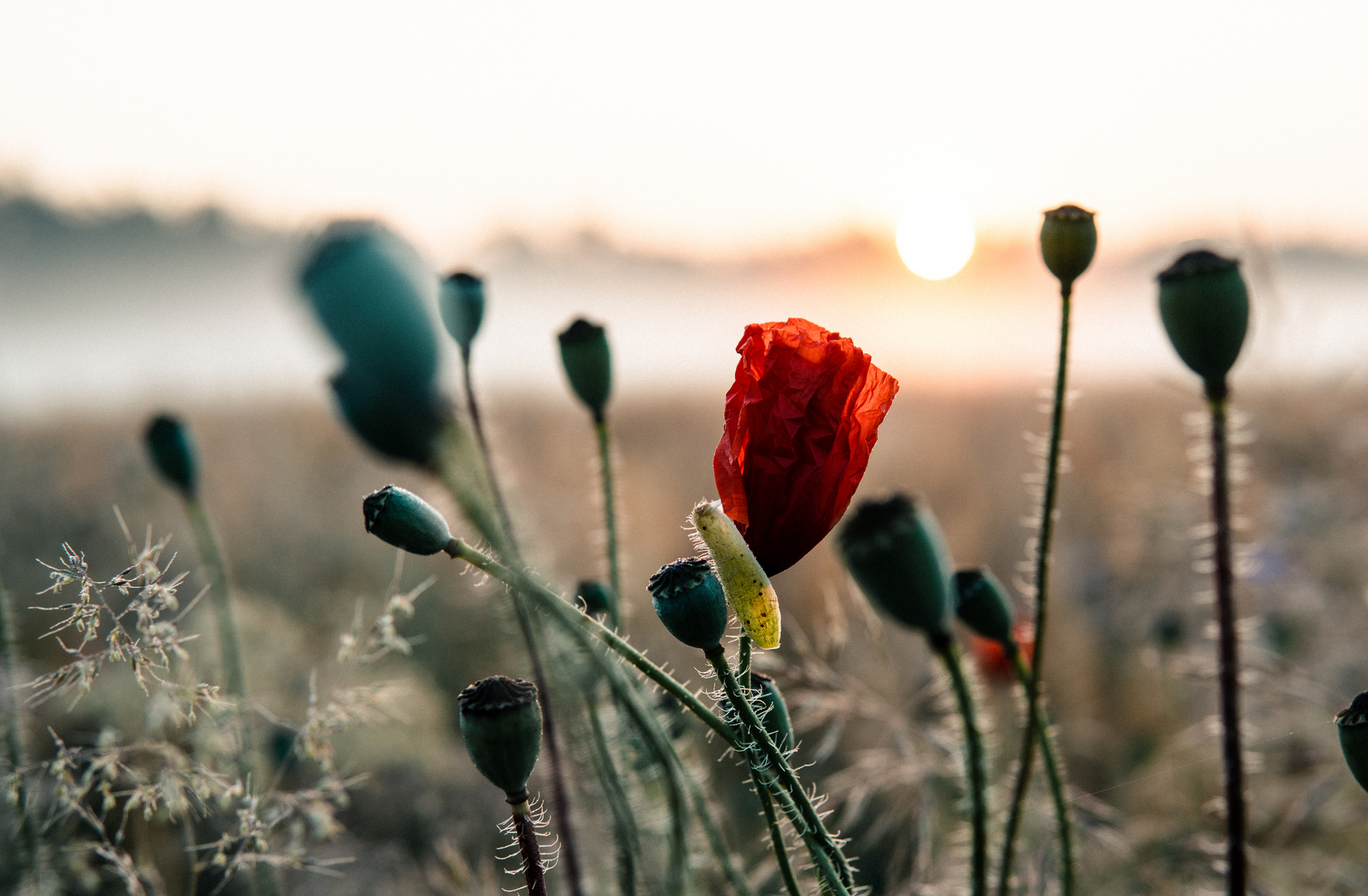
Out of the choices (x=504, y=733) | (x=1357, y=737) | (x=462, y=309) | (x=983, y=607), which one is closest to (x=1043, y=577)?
(x=983, y=607)

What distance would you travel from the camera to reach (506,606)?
3.35ft

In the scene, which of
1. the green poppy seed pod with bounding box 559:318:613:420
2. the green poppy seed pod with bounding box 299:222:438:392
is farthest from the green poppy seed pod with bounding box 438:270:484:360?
the green poppy seed pod with bounding box 299:222:438:392

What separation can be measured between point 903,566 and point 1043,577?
15cm

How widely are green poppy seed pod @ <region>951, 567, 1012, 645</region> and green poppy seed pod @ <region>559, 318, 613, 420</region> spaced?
44cm

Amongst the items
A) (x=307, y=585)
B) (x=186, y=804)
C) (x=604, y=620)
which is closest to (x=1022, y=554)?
(x=307, y=585)

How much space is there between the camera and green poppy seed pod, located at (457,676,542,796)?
671mm

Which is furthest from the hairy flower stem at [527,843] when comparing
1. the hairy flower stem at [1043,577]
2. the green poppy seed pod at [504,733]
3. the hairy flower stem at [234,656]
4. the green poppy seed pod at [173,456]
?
the green poppy seed pod at [173,456]

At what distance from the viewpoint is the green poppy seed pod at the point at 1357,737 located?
2.41 feet

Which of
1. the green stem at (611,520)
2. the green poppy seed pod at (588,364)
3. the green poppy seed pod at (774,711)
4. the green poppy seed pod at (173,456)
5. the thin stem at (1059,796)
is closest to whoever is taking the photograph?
the green poppy seed pod at (774,711)

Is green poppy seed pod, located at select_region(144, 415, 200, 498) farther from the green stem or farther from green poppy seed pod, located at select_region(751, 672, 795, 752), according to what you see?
green poppy seed pod, located at select_region(751, 672, 795, 752)

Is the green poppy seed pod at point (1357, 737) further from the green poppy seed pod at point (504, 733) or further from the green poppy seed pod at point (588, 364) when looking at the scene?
the green poppy seed pod at point (588, 364)

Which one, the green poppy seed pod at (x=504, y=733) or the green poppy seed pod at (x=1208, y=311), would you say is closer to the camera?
Result: the green poppy seed pod at (x=504, y=733)

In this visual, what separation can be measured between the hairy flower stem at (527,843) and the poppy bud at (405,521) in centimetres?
19

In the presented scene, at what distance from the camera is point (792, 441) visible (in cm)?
75
